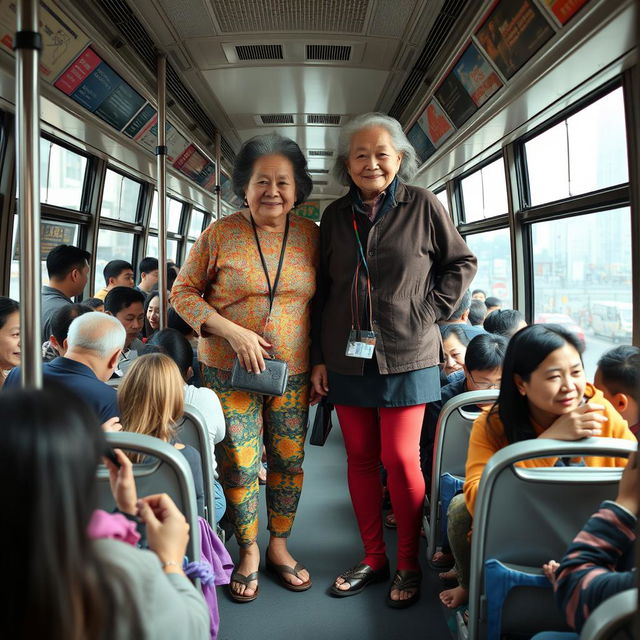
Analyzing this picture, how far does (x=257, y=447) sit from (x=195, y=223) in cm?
766

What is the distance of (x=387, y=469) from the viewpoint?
2.42 metres

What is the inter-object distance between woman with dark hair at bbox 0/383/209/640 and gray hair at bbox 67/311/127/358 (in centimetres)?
132

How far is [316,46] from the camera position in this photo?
3779 mm

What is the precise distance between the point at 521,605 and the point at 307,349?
1.29 meters

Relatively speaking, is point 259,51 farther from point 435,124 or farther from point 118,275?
point 118,275

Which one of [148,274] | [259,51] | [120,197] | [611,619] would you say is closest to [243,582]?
[611,619]

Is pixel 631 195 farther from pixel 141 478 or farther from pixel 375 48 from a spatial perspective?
pixel 141 478

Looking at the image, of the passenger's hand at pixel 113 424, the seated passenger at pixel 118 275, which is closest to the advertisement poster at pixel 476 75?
the passenger's hand at pixel 113 424

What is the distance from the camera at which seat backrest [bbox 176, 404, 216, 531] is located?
1976mm

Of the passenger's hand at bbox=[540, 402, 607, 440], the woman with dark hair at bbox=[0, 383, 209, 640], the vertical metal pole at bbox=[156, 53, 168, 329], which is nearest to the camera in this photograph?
the woman with dark hair at bbox=[0, 383, 209, 640]

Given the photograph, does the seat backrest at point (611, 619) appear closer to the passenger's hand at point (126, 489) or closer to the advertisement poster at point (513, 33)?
the passenger's hand at point (126, 489)

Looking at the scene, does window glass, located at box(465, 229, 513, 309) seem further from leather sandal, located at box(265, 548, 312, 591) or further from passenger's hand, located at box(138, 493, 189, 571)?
passenger's hand, located at box(138, 493, 189, 571)

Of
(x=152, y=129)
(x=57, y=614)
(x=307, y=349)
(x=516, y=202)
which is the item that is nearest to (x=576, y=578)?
(x=57, y=614)

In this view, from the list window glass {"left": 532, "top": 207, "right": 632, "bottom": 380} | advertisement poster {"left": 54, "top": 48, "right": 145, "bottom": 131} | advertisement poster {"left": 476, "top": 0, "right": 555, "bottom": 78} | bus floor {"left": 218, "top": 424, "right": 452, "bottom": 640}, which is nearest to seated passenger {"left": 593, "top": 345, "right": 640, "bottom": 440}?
window glass {"left": 532, "top": 207, "right": 632, "bottom": 380}
